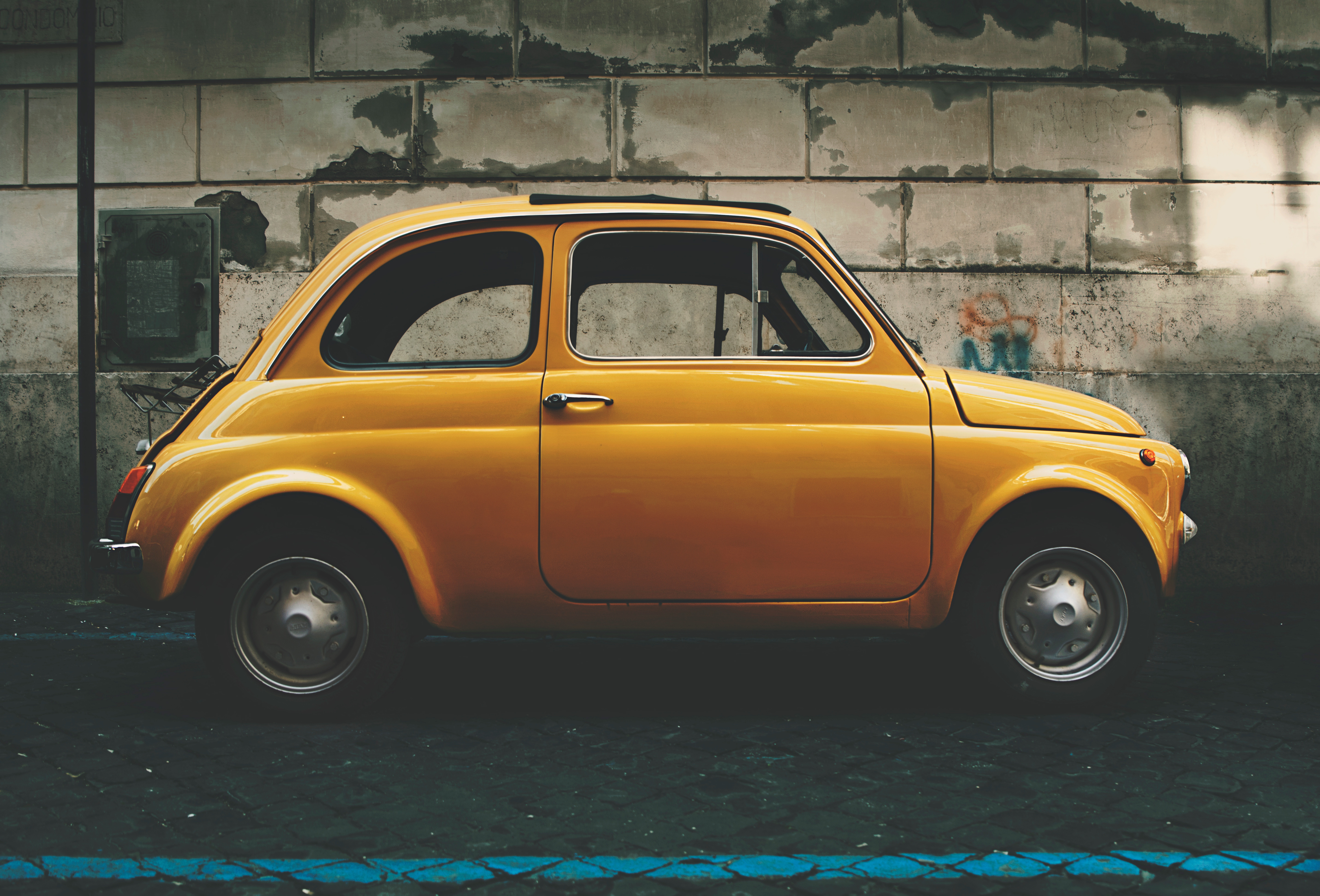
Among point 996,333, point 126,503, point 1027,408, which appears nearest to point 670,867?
point 1027,408

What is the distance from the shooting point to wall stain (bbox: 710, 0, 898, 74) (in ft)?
25.1

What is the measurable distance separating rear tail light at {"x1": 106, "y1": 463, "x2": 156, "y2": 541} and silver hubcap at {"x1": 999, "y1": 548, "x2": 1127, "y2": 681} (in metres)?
3.25

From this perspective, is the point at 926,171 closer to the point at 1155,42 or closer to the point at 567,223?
the point at 1155,42

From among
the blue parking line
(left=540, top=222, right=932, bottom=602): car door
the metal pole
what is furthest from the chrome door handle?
the metal pole

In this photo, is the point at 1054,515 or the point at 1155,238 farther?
the point at 1155,238

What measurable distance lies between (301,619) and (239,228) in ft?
15.7

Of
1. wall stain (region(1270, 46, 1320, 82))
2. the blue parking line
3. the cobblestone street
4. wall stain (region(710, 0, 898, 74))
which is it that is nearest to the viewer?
the blue parking line

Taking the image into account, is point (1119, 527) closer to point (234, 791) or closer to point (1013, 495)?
point (1013, 495)

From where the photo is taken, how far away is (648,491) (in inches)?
153

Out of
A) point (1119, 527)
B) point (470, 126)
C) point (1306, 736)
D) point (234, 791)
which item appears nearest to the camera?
point (234, 791)

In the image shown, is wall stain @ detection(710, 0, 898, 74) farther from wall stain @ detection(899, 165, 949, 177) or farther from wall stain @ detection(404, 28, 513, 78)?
wall stain @ detection(404, 28, 513, 78)

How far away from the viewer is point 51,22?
771cm

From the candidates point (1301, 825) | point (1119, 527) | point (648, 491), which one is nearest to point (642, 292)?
point (648, 491)

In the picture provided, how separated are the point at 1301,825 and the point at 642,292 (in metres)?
2.84
